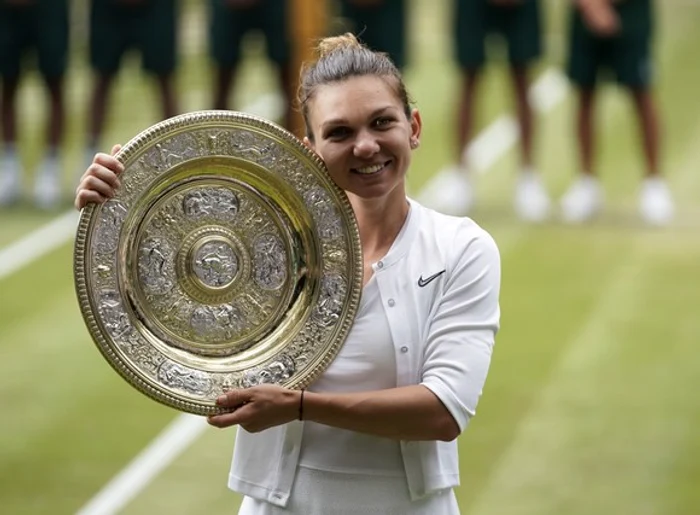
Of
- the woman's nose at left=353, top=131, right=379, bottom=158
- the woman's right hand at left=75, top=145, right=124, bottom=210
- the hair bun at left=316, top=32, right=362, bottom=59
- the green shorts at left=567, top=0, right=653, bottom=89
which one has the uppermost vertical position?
the green shorts at left=567, top=0, right=653, bottom=89

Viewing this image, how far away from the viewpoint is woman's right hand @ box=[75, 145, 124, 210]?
3.30m

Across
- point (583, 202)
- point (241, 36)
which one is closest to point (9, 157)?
point (241, 36)

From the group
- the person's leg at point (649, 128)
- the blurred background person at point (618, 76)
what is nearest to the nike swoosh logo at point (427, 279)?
the blurred background person at point (618, 76)

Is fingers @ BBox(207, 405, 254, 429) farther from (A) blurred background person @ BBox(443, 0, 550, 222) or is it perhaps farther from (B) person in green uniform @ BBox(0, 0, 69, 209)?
(B) person in green uniform @ BBox(0, 0, 69, 209)

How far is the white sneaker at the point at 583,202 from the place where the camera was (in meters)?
11.2

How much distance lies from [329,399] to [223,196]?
0.45 meters

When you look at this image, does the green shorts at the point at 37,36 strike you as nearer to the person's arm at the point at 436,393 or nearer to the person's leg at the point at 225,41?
the person's leg at the point at 225,41

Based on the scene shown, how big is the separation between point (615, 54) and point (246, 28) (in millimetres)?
2319

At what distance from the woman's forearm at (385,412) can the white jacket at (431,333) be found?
30mm

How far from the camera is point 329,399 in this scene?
3271 millimetres

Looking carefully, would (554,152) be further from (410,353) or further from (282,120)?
(410,353)

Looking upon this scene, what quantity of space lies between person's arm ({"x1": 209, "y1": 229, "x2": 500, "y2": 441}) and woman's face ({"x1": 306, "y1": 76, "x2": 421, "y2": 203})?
0.21 m

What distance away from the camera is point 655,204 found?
11055 millimetres

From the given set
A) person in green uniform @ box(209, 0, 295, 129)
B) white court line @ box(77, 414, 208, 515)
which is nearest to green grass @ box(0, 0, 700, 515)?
white court line @ box(77, 414, 208, 515)
